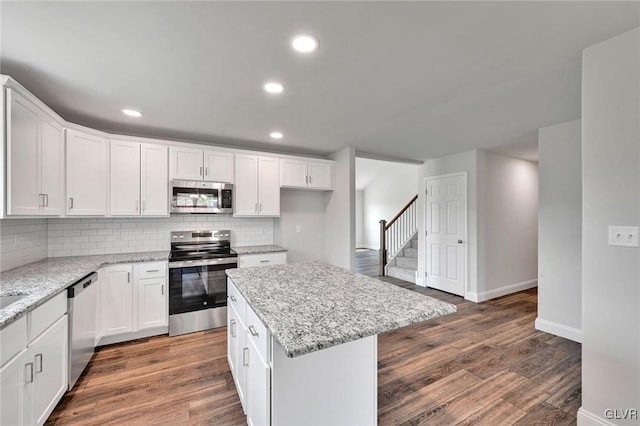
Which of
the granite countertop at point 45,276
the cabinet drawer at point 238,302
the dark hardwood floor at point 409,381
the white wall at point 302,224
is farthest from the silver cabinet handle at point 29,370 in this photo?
the white wall at point 302,224

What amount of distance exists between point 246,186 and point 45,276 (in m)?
2.18

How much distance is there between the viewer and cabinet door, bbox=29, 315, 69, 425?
63.6 inches

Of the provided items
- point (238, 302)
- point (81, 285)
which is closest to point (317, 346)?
point (238, 302)

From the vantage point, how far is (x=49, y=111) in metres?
2.31

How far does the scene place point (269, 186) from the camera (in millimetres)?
3930

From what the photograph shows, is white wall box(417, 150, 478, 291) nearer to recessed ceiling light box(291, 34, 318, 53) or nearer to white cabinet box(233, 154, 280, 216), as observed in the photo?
white cabinet box(233, 154, 280, 216)

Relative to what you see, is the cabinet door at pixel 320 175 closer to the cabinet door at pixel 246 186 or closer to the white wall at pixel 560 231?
the cabinet door at pixel 246 186

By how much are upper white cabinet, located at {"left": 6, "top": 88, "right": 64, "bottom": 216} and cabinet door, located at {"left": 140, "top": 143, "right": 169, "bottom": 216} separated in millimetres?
732

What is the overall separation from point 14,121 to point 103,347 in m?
2.28

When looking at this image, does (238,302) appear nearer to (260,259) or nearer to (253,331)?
(253,331)

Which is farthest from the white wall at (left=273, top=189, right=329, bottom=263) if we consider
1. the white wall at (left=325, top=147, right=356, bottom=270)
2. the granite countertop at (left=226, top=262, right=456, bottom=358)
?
the granite countertop at (left=226, top=262, right=456, bottom=358)

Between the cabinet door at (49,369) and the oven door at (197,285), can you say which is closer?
the cabinet door at (49,369)

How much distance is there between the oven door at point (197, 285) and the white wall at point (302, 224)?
1140 millimetres

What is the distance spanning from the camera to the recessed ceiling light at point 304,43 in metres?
1.60
